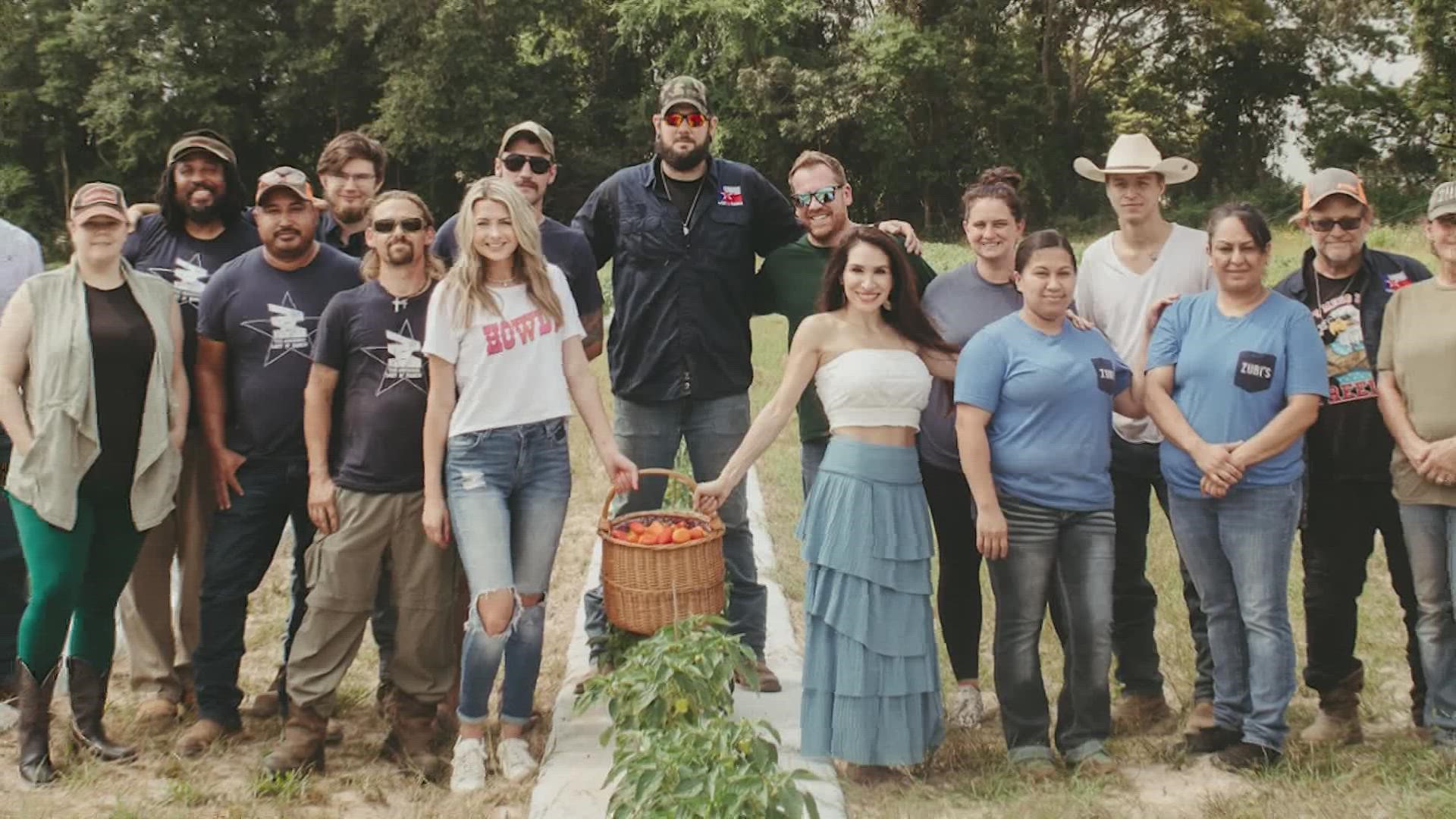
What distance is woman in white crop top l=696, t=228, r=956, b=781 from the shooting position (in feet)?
13.7

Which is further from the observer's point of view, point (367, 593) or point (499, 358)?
Result: point (367, 593)

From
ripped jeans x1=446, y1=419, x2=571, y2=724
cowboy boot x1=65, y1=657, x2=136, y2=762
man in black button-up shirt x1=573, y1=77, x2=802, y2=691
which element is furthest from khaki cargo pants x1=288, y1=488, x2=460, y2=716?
man in black button-up shirt x1=573, y1=77, x2=802, y2=691

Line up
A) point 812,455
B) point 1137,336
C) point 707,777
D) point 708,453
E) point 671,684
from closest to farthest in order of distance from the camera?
point 707,777 < point 671,684 < point 1137,336 < point 812,455 < point 708,453

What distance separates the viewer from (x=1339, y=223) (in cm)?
438

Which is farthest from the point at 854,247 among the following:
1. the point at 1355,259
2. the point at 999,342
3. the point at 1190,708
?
the point at 1190,708

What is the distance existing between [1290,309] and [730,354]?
85.0 inches

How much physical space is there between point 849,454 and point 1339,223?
1.93 metres

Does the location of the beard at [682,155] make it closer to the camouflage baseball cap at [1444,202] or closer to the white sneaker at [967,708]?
the white sneaker at [967,708]

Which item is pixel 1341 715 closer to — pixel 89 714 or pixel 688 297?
pixel 688 297

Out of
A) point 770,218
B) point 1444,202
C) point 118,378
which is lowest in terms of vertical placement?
point 118,378

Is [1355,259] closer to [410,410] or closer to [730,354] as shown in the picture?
[730,354]

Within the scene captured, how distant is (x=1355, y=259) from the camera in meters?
4.46

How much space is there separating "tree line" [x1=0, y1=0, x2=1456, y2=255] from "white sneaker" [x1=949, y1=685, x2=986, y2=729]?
35.2 m

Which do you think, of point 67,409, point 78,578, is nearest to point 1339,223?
point 67,409
